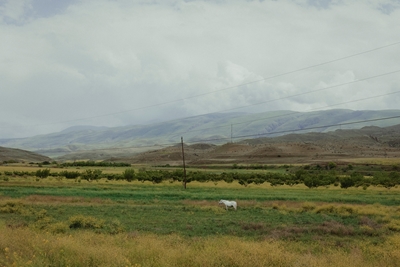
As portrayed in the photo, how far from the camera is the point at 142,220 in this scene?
2669cm

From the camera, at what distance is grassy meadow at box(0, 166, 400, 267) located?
13.0 metres

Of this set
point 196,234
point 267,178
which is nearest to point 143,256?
point 196,234

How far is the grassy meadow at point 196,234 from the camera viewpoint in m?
13.0

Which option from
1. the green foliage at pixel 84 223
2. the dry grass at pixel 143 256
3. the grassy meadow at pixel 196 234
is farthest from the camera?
the green foliage at pixel 84 223

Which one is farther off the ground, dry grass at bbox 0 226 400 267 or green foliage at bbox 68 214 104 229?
dry grass at bbox 0 226 400 267

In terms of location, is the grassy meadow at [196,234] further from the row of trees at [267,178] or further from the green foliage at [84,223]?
the row of trees at [267,178]

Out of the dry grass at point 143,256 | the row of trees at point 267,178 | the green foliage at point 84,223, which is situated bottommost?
the row of trees at point 267,178

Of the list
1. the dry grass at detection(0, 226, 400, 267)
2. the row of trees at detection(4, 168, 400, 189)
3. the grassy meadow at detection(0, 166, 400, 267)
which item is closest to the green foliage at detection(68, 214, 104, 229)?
the grassy meadow at detection(0, 166, 400, 267)

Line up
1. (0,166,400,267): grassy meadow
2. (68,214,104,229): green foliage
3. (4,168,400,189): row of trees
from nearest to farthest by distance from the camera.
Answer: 1. (0,166,400,267): grassy meadow
2. (68,214,104,229): green foliage
3. (4,168,400,189): row of trees

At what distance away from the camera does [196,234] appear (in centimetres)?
2195

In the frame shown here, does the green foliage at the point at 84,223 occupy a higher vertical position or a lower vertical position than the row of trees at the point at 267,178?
higher

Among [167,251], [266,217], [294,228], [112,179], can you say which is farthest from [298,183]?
[167,251]

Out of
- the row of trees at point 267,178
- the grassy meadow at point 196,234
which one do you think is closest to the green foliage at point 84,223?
the grassy meadow at point 196,234

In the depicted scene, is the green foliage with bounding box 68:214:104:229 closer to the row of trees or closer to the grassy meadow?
the grassy meadow
